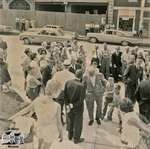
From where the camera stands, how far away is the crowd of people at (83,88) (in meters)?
2.03

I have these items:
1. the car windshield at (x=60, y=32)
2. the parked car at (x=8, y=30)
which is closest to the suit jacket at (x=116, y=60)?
the car windshield at (x=60, y=32)

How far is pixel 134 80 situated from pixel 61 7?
610 mm

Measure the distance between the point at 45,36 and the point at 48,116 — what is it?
483 mm

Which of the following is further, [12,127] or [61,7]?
[12,127]

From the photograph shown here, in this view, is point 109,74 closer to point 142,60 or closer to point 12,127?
point 142,60

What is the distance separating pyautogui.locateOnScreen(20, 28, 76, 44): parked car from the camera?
2104 mm

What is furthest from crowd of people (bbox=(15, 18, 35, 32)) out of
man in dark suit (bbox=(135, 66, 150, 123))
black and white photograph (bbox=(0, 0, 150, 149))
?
man in dark suit (bbox=(135, 66, 150, 123))

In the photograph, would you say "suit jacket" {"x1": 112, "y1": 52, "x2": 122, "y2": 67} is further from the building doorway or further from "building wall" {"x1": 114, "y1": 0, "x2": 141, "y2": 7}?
"building wall" {"x1": 114, "y1": 0, "x2": 141, "y2": 7}

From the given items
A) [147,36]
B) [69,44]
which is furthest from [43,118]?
[147,36]

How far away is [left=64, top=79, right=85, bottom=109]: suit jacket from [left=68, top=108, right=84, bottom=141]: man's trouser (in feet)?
0.13

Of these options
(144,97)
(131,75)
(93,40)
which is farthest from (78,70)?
(144,97)

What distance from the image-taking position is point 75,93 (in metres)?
2.07

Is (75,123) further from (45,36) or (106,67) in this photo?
(45,36)

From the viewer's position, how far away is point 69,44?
2.08 meters
